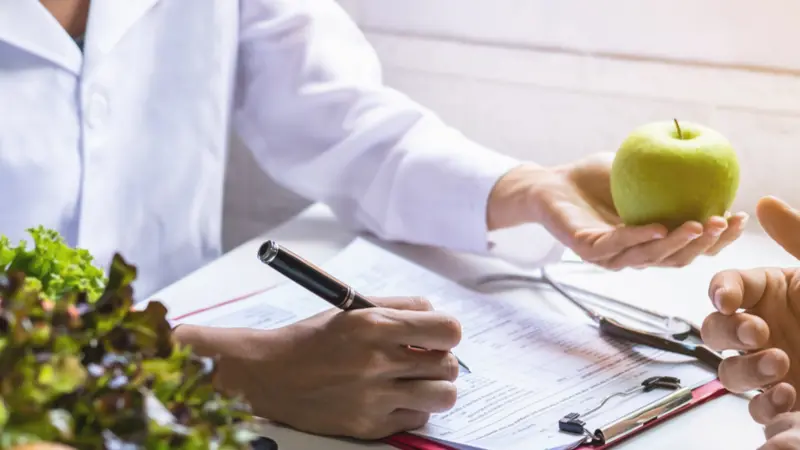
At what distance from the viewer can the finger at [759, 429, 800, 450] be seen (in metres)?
0.59

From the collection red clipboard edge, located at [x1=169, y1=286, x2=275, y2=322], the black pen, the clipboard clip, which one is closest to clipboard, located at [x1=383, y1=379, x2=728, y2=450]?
the clipboard clip

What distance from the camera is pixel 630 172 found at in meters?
0.85

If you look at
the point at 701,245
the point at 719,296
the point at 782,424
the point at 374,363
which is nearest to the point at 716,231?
the point at 701,245

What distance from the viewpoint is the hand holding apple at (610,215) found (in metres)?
0.84

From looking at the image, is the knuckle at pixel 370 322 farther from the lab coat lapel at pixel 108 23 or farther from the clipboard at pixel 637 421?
the lab coat lapel at pixel 108 23

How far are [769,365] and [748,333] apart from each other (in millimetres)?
26

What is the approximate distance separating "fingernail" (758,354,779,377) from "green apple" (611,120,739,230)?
0.18 meters

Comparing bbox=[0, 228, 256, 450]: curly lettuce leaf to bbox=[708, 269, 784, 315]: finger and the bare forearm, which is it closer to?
the bare forearm

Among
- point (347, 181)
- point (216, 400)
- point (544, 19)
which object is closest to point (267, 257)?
point (216, 400)

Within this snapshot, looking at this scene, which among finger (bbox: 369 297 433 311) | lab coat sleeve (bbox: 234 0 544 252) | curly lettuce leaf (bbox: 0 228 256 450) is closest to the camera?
curly lettuce leaf (bbox: 0 228 256 450)

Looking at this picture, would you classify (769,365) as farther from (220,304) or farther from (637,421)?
(220,304)

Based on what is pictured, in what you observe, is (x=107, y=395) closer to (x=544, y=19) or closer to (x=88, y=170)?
(x=88, y=170)

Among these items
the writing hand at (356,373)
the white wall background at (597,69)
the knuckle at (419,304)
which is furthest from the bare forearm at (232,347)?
the white wall background at (597,69)

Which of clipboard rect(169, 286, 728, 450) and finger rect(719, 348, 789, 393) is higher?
finger rect(719, 348, 789, 393)
